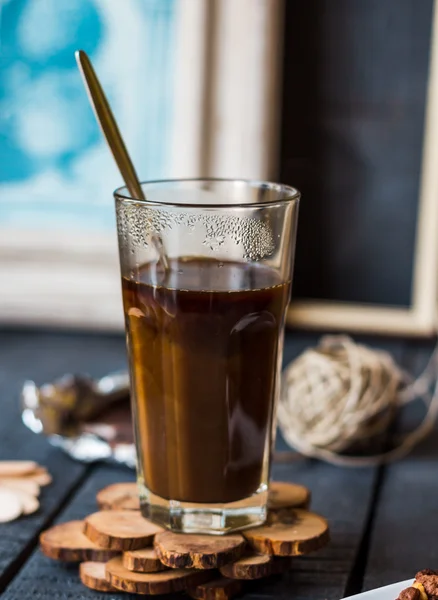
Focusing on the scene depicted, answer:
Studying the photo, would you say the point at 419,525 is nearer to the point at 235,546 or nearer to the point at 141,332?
the point at 235,546

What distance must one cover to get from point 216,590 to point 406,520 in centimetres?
27

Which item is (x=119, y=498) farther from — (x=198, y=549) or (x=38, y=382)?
(x=38, y=382)

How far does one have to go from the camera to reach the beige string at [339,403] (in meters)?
1.11

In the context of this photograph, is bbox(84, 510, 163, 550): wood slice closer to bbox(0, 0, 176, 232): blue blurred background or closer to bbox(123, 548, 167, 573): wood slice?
bbox(123, 548, 167, 573): wood slice

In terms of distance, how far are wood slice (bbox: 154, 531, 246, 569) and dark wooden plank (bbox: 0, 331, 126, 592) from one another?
15 centimetres

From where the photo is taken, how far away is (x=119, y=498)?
89 centimetres

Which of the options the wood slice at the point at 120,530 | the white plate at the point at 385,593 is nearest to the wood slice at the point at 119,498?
the wood slice at the point at 120,530

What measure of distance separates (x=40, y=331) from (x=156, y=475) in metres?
0.79

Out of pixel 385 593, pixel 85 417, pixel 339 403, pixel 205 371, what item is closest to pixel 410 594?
pixel 385 593

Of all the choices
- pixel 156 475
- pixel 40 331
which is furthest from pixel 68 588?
pixel 40 331

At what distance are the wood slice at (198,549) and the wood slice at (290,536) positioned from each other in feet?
0.05

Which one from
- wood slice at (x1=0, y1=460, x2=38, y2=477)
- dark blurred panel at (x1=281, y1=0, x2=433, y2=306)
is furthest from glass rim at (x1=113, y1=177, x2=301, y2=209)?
dark blurred panel at (x1=281, y1=0, x2=433, y2=306)

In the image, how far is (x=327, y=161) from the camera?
5.21ft

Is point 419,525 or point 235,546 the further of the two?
point 419,525
